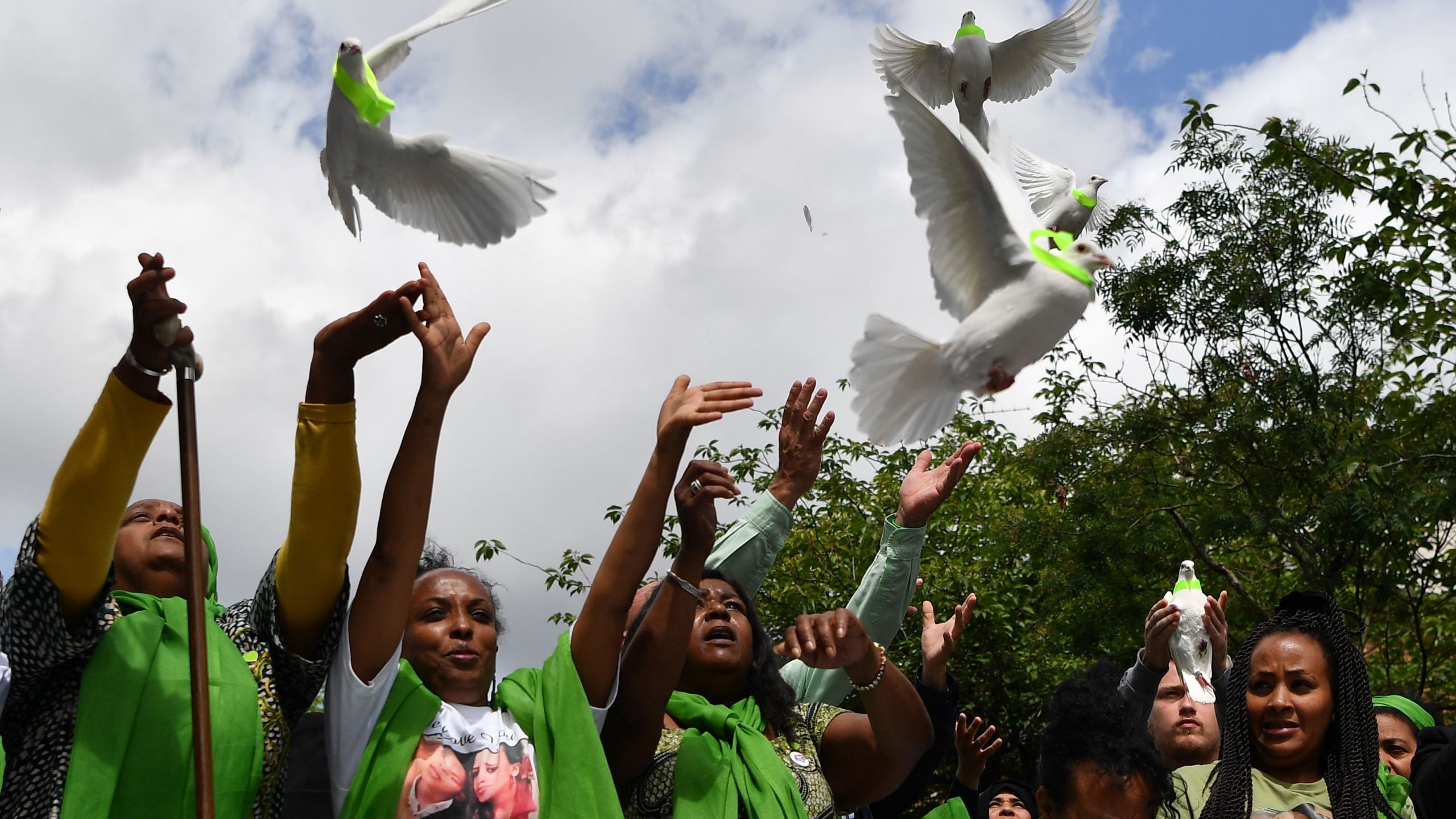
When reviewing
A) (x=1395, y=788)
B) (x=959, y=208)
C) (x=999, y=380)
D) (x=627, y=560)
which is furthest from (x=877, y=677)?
(x=1395, y=788)

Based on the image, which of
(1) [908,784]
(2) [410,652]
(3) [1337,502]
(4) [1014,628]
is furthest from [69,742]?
(4) [1014,628]

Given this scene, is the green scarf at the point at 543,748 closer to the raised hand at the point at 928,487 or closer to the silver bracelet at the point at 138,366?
the silver bracelet at the point at 138,366

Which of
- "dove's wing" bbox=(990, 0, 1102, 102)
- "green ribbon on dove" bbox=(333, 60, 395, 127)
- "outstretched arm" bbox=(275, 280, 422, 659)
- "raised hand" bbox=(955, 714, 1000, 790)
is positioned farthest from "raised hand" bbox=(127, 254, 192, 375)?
"raised hand" bbox=(955, 714, 1000, 790)

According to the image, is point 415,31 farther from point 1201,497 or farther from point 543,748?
point 1201,497

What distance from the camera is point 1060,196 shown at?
3182 millimetres

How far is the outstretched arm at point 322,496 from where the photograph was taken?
2.44 meters

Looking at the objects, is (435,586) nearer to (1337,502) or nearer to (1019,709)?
(1337,502)

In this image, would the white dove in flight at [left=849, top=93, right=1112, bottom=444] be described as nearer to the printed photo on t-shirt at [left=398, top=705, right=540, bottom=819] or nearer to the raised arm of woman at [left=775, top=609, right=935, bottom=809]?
the raised arm of woman at [left=775, top=609, right=935, bottom=809]

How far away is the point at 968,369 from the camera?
253 cm

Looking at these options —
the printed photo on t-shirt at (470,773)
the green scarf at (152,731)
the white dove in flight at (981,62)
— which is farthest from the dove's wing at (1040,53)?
the green scarf at (152,731)

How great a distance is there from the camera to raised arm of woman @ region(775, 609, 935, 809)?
2900 millimetres

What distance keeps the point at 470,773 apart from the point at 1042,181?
2.09 m

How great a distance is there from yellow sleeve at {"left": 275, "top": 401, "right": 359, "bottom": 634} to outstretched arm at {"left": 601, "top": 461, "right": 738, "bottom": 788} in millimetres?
648

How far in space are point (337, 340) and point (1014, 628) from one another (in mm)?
9940
